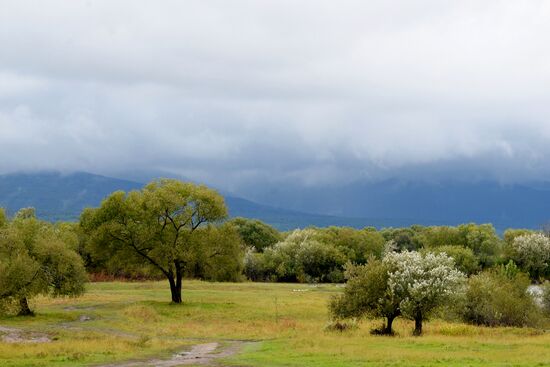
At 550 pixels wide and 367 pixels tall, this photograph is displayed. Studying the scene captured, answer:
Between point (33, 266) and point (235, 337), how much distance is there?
64.4 feet

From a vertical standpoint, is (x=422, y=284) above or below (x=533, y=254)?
→ below

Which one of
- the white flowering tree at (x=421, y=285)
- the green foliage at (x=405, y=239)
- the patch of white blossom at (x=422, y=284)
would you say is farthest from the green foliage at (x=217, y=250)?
the green foliage at (x=405, y=239)

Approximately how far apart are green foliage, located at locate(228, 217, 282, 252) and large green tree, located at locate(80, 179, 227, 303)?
107 m

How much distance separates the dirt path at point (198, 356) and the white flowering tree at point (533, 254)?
112 metres

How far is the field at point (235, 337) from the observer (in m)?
38.6

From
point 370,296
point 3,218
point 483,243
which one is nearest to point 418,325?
point 370,296

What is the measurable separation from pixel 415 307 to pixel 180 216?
3246 cm

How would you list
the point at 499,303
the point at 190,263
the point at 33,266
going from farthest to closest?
the point at 190,263
the point at 499,303
the point at 33,266

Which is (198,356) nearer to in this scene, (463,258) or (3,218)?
(3,218)

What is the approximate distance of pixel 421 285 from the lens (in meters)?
53.9

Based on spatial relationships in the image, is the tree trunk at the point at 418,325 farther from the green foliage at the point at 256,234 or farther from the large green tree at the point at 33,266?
the green foliage at the point at 256,234

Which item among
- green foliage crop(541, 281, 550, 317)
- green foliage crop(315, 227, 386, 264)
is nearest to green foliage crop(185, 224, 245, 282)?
green foliage crop(541, 281, 550, 317)

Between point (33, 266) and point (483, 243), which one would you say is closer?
point (33, 266)

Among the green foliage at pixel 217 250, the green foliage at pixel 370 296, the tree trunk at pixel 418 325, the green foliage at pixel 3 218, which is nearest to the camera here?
the green foliage at pixel 370 296
